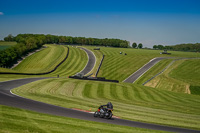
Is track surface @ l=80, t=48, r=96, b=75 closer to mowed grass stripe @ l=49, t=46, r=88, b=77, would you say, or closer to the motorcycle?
mowed grass stripe @ l=49, t=46, r=88, b=77

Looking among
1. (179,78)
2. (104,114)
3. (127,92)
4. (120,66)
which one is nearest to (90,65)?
(120,66)

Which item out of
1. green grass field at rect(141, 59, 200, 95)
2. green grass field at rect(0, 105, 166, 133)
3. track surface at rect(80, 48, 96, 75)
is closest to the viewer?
green grass field at rect(0, 105, 166, 133)

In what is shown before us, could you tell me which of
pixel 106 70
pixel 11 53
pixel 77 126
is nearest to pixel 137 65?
pixel 106 70

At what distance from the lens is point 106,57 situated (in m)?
110

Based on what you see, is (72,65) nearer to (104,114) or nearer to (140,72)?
(140,72)

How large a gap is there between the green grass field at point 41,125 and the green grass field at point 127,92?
6810 millimetres

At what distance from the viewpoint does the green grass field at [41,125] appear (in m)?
14.5

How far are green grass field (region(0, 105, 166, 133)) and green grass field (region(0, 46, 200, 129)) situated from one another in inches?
268

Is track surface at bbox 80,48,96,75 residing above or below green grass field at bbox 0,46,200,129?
above

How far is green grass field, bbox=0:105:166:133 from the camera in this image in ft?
47.6

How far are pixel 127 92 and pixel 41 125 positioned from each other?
3171 centimetres

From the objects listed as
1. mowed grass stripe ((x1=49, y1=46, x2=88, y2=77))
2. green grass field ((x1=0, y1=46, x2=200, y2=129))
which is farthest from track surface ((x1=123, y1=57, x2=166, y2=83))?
mowed grass stripe ((x1=49, y1=46, x2=88, y2=77))

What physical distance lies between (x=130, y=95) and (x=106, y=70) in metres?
45.1

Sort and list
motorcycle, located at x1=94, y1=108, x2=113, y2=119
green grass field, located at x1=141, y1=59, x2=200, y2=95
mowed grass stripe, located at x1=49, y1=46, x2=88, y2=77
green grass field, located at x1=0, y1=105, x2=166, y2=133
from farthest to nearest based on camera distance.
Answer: mowed grass stripe, located at x1=49, y1=46, x2=88, y2=77 → green grass field, located at x1=141, y1=59, x2=200, y2=95 → motorcycle, located at x1=94, y1=108, x2=113, y2=119 → green grass field, located at x1=0, y1=105, x2=166, y2=133
